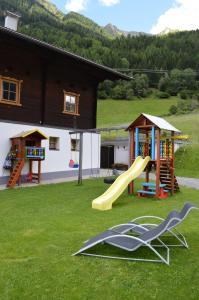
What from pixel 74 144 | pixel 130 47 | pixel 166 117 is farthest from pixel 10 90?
pixel 130 47

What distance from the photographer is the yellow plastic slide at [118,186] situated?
941 cm

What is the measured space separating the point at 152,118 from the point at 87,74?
761 centimetres

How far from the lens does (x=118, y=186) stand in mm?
10844

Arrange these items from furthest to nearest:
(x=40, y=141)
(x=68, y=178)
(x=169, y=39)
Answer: (x=169, y=39) < (x=68, y=178) < (x=40, y=141)

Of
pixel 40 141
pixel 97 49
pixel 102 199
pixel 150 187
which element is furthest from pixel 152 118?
pixel 97 49

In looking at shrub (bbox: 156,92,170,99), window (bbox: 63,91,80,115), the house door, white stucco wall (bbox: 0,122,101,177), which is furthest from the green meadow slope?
window (bbox: 63,91,80,115)

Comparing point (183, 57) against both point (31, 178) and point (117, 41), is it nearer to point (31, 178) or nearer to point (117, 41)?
point (117, 41)

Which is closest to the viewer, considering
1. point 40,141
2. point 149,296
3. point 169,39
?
point 149,296

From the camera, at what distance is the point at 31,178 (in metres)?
15.2

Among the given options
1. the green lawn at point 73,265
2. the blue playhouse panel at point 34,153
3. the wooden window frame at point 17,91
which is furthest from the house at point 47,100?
the green lawn at point 73,265

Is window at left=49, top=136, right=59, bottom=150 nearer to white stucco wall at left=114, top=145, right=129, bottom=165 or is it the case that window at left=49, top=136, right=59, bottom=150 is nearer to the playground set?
Result: the playground set

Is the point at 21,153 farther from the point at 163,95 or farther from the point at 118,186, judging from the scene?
the point at 163,95

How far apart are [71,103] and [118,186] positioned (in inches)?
321

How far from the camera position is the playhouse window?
47.4ft
